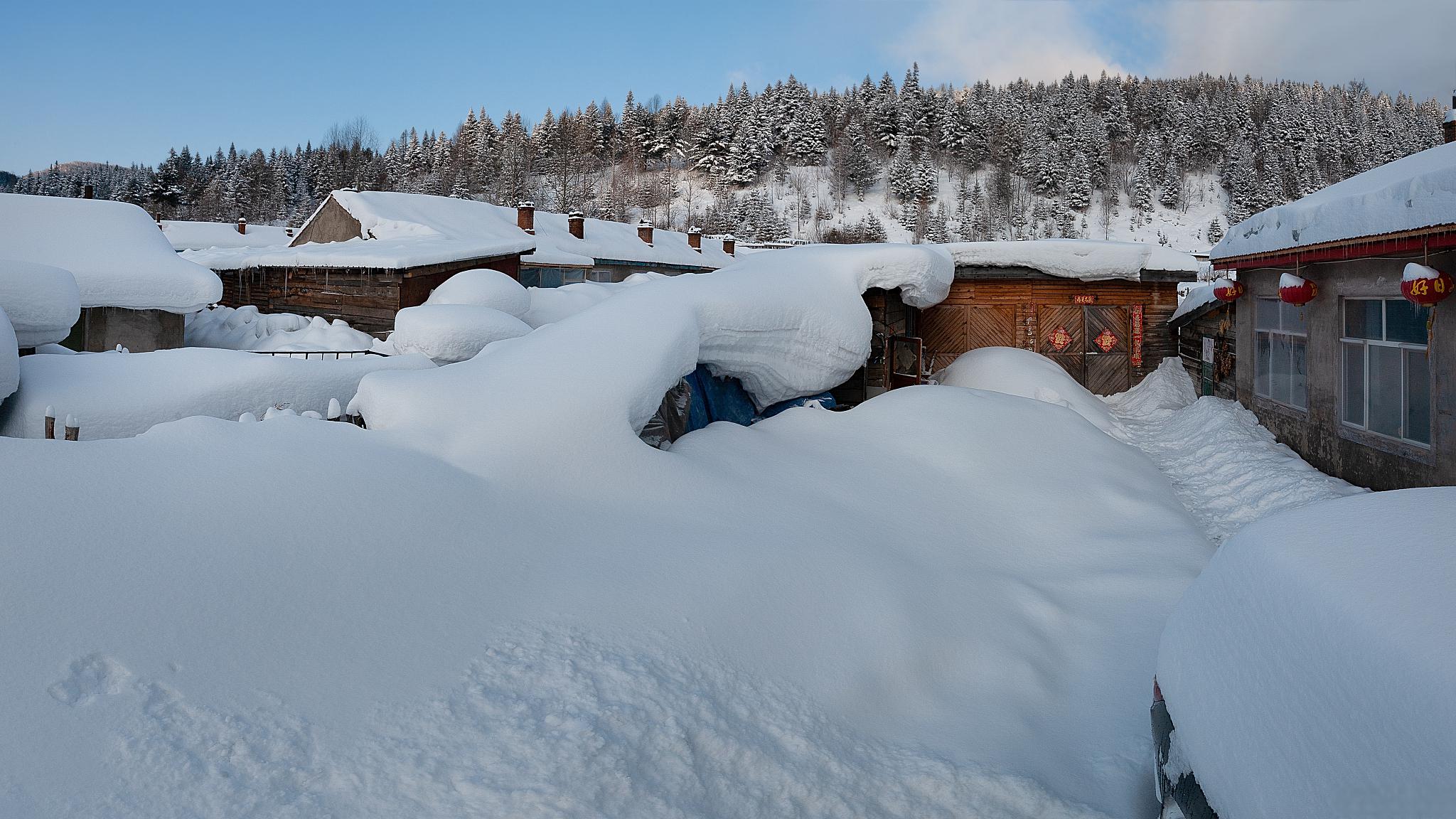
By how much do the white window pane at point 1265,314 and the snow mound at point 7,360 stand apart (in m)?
15.4

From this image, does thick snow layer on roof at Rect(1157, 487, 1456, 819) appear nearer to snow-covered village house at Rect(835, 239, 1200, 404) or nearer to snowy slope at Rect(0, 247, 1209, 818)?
snowy slope at Rect(0, 247, 1209, 818)

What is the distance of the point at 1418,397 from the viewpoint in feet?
26.3

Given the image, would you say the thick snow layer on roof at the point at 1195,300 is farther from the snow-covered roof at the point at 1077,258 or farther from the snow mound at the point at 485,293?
the snow mound at the point at 485,293

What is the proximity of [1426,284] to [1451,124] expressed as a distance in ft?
19.0

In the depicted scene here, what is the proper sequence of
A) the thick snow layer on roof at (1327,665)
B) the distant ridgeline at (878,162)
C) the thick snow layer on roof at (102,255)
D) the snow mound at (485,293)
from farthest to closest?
the distant ridgeline at (878,162), the snow mound at (485,293), the thick snow layer on roof at (102,255), the thick snow layer on roof at (1327,665)

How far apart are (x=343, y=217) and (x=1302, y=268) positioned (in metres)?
23.0

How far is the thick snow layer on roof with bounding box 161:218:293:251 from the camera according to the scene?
121 ft

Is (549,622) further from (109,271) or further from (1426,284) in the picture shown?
(109,271)

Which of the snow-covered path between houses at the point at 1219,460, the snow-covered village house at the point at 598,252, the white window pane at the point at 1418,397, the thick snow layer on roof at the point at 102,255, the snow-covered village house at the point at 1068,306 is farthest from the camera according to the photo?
the snow-covered village house at the point at 598,252

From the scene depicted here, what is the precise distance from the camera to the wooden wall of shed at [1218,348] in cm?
1371

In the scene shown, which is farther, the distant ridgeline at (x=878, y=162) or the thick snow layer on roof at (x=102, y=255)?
the distant ridgeline at (x=878, y=162)

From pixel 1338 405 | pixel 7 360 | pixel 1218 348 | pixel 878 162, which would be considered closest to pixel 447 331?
pixel 7 360

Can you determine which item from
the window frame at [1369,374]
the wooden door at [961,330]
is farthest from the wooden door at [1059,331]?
the window frame at [1369,374]

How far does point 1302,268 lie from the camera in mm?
10289
